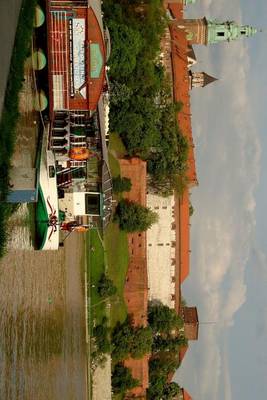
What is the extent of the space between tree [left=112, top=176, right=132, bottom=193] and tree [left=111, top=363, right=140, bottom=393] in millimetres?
9097

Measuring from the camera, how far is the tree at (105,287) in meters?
41.0

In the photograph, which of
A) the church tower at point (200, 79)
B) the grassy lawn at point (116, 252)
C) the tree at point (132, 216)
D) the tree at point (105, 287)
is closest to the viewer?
the tree at point (105, 287)

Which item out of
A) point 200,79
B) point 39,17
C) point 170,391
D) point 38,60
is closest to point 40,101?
point 38,60

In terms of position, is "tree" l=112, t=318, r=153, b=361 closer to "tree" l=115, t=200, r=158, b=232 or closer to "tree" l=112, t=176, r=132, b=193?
"tree" l=115, t=200, r=158, b=232

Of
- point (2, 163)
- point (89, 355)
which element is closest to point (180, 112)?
point (89, 355)

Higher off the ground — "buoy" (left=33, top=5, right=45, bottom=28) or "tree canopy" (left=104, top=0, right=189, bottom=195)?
"buoy" (left=33, top=5, right=45, bottom=28)

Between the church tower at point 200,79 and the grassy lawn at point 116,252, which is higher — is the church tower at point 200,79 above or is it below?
above

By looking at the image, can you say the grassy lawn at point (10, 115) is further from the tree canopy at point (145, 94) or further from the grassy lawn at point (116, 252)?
the grassy lawn at point (116, 252)

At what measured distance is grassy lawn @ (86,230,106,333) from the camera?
40312mm

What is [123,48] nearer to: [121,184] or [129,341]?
[121,184]

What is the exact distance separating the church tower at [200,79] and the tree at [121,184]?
22601mm

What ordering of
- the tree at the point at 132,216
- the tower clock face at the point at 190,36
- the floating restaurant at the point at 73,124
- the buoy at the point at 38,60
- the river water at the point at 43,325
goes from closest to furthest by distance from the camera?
the river water at the point at 43,325 < the buoy at the point at 38,60 < the floating restaurant at the point at 73,124 < the tree at the point at 132,216 < the tower clock face at the point at 190,36

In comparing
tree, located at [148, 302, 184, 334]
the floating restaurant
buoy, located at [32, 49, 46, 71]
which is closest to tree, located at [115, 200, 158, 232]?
the floating restaurant

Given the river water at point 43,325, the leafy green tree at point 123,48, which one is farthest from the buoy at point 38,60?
the leafy green tree at point 123,48
